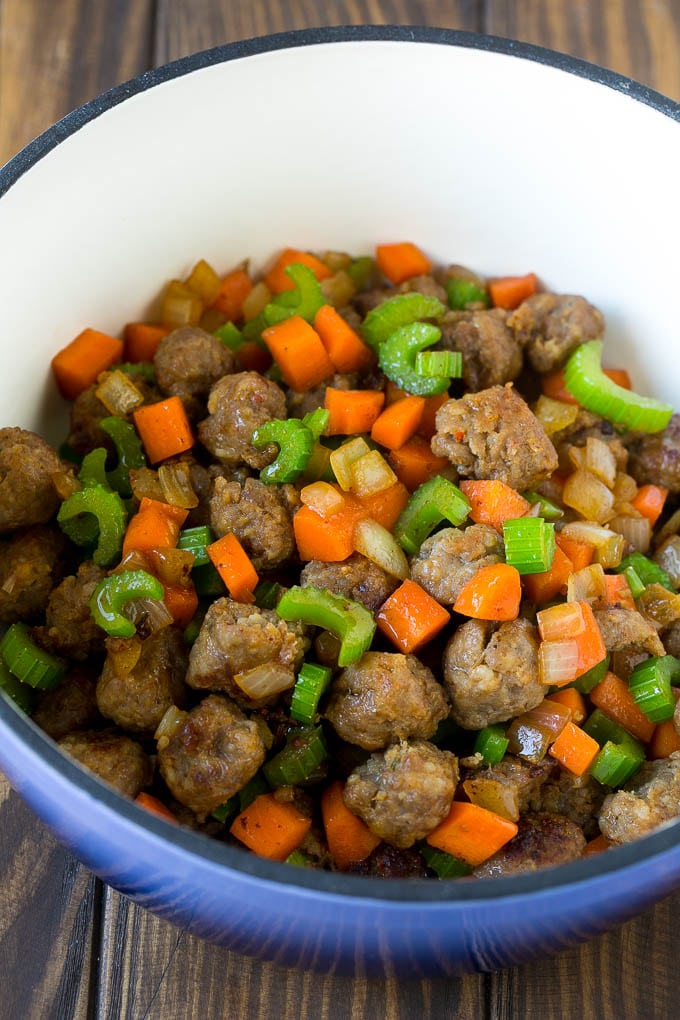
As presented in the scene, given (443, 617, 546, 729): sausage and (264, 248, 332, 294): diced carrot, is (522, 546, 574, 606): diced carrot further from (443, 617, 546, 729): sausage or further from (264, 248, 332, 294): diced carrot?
(264, 248, 332, 294): diced carrot

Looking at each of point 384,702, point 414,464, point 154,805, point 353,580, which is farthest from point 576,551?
point 154,805

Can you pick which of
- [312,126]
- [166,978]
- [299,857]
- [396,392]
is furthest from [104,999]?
[312,126]

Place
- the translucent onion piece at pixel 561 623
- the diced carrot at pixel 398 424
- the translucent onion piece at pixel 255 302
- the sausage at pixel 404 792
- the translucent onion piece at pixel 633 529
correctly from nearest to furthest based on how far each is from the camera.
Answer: the sausage at pixel 404 792 → the translucent onion piece at pixel 561 623 → the diced carrot at pixel 398 424 → the translucent onion piece at pixel 633 529 → the translucent onion piece at pixel 255 302

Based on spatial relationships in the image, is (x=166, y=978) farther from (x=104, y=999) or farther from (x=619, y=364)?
(x=619, y=364)

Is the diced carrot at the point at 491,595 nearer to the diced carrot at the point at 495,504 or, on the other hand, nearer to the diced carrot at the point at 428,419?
the diced carrot at the point at 495,504

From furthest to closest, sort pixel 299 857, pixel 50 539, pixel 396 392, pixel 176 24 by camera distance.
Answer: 1. pixel 176 24
2. pixel 396 392
3. pixel 50 539
4. pixel 299 857

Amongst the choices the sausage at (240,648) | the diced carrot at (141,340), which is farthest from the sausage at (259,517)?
the diced carrot at (141,340)
